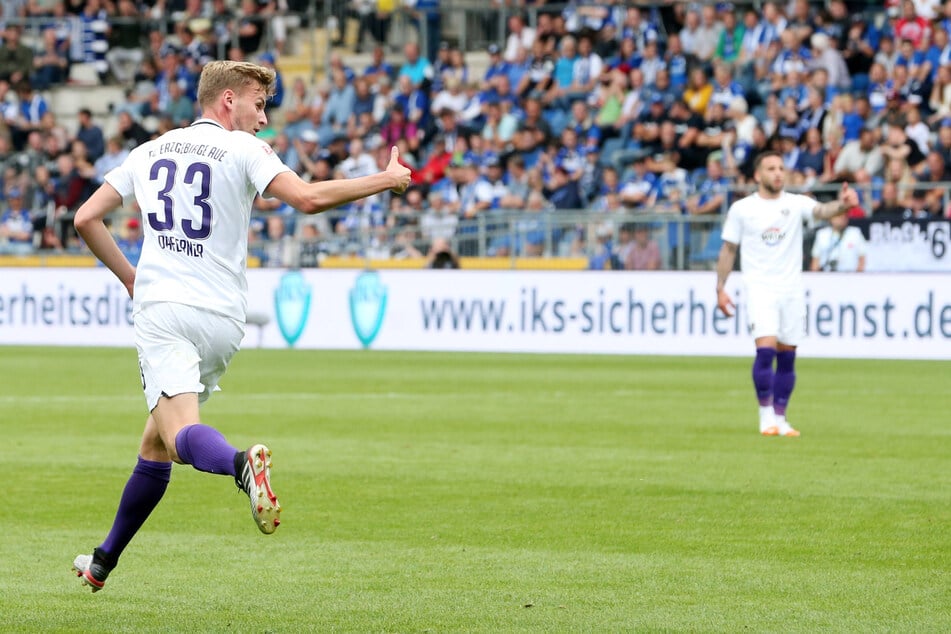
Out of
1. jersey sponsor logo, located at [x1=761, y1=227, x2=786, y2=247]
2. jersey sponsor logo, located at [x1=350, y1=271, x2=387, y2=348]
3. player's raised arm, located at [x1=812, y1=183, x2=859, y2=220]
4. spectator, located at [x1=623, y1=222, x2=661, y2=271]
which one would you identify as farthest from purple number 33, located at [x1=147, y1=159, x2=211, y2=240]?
jersey sponsor logo, located at [x1=350, y1=271, x2=387, y2=348]

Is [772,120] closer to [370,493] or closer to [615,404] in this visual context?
[615,404]

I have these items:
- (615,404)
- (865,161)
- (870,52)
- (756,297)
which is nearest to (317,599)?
(756,297)

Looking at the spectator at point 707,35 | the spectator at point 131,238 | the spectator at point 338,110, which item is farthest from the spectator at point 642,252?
the spectator at point 338,110

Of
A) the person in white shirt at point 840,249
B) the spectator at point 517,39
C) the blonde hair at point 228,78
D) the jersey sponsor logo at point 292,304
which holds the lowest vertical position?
the jersey sponsor logo at point 292,304

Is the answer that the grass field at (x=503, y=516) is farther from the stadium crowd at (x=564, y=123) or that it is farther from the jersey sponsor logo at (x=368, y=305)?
the stadium crowd at (x=564, y=123)

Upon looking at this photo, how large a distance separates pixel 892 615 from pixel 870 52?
22083 mm

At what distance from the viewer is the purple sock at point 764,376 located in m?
14.2

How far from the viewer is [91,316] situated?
26969 millimetres

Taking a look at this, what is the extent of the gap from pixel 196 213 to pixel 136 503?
1.15 m

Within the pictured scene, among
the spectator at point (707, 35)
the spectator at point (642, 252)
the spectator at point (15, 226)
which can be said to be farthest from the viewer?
the spectator at point (15, 226)

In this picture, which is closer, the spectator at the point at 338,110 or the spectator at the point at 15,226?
the spectator at the point at 15,226

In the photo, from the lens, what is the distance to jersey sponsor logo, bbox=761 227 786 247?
1452cm

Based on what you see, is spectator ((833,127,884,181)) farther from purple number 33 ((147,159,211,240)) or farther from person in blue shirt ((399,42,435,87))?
purple number 33 ((147,159,211,240))

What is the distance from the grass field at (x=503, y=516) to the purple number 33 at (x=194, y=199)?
4.74 ft
